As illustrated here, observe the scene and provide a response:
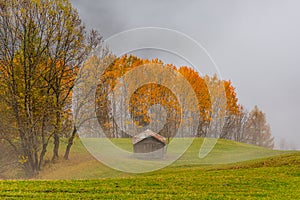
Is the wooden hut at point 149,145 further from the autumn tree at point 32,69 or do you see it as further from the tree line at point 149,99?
the autumn tree at point 32,69

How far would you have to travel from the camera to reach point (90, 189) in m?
14.4

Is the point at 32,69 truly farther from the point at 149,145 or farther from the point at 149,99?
the point at 149,145

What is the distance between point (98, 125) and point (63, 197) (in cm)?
1623

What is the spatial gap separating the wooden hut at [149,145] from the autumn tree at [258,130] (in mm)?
60505

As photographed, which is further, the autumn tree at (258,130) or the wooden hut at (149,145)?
the autumn tree at (258,130)

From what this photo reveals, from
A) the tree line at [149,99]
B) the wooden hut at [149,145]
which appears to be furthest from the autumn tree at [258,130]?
the tree line at [149,99]

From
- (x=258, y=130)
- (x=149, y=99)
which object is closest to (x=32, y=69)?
(x=149, y=99)

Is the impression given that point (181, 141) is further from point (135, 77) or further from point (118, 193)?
point (118, 193)

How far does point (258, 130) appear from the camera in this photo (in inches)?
3654

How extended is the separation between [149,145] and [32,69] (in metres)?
16.8

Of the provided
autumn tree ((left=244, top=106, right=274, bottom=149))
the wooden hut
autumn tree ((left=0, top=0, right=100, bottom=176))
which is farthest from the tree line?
autumn tree ((left=244, top=106, right=274, bottom=149))

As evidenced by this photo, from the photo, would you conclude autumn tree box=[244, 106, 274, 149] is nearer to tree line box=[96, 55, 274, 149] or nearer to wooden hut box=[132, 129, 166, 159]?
wooden hut box=[132, 129, 166, 159]

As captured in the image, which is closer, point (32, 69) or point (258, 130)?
point (32, 69)

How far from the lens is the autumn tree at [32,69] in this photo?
29172 millimetres
